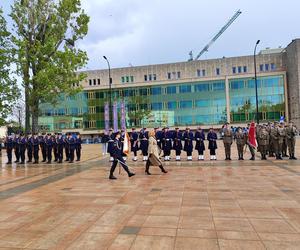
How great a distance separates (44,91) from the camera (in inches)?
895

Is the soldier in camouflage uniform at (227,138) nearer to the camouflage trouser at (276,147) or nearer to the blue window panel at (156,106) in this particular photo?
the camouflage trouser at (276,147)

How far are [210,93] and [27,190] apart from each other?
58426mm

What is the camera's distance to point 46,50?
898 inches

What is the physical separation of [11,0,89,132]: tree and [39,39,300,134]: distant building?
40.1 meters

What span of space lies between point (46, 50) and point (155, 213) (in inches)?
761

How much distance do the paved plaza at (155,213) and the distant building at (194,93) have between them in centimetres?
5411

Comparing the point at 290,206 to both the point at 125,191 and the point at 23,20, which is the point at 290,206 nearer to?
the point at 125,191

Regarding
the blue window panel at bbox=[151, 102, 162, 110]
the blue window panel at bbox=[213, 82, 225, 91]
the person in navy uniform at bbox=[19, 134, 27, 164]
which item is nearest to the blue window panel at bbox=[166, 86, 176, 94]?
the blue window panel at bbox=[151, 102, 162, 110]

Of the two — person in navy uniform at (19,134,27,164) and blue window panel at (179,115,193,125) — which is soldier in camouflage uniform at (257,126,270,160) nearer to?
person in navy uniform at (19,134,27,164)

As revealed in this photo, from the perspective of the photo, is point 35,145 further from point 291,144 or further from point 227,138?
point 291,144

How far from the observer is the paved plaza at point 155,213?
510 cm

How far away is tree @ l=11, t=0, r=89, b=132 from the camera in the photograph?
22.7 m

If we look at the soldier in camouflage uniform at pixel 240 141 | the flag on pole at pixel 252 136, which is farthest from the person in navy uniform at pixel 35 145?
the flag on pole at pixel 252 136

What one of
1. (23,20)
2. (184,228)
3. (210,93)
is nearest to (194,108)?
(210,93)
